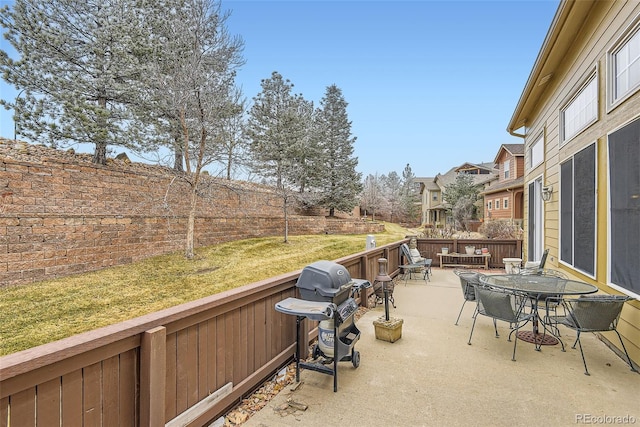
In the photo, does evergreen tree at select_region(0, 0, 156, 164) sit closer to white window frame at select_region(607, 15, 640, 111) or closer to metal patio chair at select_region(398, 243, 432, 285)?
metal patio chair at select_region(398, 243, 432, 285)

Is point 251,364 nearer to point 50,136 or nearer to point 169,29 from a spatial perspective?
point 50,136

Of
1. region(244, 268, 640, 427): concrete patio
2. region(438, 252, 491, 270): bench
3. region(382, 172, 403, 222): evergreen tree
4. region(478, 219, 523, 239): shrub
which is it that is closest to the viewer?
region(244, 268, 640, 427): concrete patio

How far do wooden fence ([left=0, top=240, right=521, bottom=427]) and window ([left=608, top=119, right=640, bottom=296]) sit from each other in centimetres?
342

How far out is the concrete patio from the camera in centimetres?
226

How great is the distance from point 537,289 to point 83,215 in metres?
8.34

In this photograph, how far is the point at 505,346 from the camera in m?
3.58

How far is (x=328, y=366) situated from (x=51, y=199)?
736cm

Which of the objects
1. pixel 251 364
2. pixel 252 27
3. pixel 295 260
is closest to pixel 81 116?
pixel 252 27

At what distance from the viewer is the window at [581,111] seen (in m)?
3.96

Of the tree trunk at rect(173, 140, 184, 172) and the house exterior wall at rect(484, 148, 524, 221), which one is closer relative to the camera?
the tree trunk at rect(173, 140, 184, 172)

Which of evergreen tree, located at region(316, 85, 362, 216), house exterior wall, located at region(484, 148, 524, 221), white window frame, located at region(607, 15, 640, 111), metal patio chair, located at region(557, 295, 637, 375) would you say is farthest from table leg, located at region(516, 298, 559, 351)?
house exterior wall, located at region(484, 148, 524, 221)

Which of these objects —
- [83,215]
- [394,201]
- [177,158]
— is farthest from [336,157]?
[83,215]

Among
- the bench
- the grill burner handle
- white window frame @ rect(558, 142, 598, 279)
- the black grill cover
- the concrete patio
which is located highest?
white window frame @ rect(558, 142, 598, 279)

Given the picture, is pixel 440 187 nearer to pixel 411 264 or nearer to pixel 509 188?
pixel 509 188
